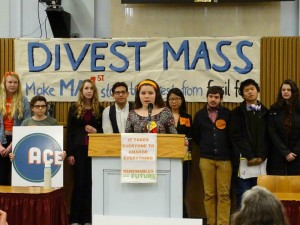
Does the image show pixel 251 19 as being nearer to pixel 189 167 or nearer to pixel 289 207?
pixel 189 167

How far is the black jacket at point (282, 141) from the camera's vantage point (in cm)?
477

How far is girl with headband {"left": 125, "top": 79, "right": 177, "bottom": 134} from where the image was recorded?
3.41 meters

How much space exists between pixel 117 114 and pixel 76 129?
54cm

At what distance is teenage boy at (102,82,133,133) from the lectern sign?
170cm

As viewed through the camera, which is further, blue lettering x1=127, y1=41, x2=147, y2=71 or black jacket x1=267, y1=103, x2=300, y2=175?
blue lettering x1=127, y1=41, x2=147, y2=71

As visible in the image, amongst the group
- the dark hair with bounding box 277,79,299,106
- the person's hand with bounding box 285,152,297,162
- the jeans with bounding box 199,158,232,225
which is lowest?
the jeans with bounding box 199,158,232,225

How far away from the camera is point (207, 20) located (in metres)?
6.03

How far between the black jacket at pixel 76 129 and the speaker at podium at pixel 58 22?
1.31 meters

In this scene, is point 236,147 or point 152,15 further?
point 152,15

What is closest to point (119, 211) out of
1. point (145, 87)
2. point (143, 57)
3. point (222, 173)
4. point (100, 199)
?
point (100, 199)

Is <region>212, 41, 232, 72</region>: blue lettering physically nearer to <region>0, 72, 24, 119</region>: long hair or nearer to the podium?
<region>0, 72, 24, 119</region>: long hair

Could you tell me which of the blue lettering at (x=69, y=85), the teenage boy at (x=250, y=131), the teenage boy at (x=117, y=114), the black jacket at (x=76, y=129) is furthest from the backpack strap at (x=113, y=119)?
the teenage boy at (x=250, y=131)

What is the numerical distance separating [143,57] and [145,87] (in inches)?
93.8

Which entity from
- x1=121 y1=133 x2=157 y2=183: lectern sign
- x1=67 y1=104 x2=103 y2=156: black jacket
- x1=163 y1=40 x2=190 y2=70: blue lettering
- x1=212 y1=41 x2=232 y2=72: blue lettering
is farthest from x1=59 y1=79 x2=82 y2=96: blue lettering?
x1=121 y1=133 x2=157 y2=183: lectern sign
